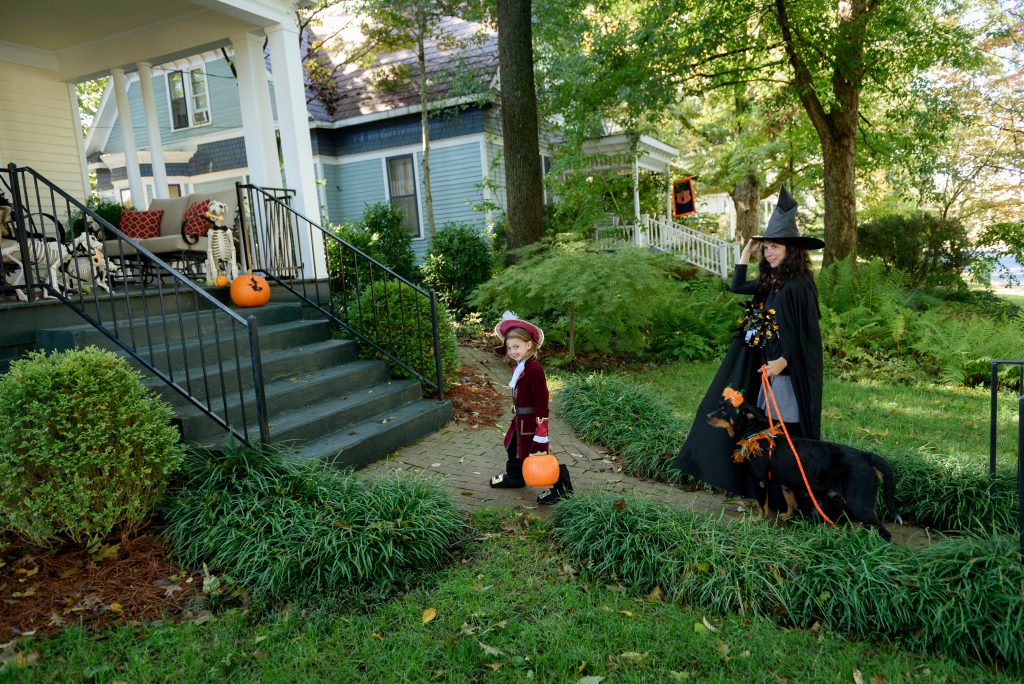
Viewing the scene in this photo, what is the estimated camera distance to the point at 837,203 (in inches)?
488

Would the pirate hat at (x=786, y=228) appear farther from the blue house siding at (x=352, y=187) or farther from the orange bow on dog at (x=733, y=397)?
the blue house siding at (x=352, y=187)

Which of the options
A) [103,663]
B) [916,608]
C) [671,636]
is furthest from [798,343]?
[103,663]

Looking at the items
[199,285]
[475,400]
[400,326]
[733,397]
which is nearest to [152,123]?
[199,285]

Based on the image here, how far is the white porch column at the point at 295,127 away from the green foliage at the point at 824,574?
17.1 ft

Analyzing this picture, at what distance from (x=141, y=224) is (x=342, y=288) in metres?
2.96

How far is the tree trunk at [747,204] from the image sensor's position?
2278 centimetres

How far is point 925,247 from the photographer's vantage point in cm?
1470

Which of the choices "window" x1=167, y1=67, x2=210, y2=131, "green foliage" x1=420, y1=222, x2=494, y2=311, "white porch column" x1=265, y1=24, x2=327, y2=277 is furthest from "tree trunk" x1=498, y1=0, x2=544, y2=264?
"window" x1=167, y1=67, x2=210, y2=131

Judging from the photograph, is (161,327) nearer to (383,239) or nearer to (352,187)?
(383,239)

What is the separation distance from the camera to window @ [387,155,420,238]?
52.6ft

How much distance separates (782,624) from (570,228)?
465 inches

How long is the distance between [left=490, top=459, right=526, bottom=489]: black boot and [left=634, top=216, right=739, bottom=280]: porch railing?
11920mm

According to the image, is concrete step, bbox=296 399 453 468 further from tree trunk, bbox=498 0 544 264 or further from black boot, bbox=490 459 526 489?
tree trunk, bbox=498 0 544 264

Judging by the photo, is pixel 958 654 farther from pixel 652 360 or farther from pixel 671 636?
pixel 652 360
